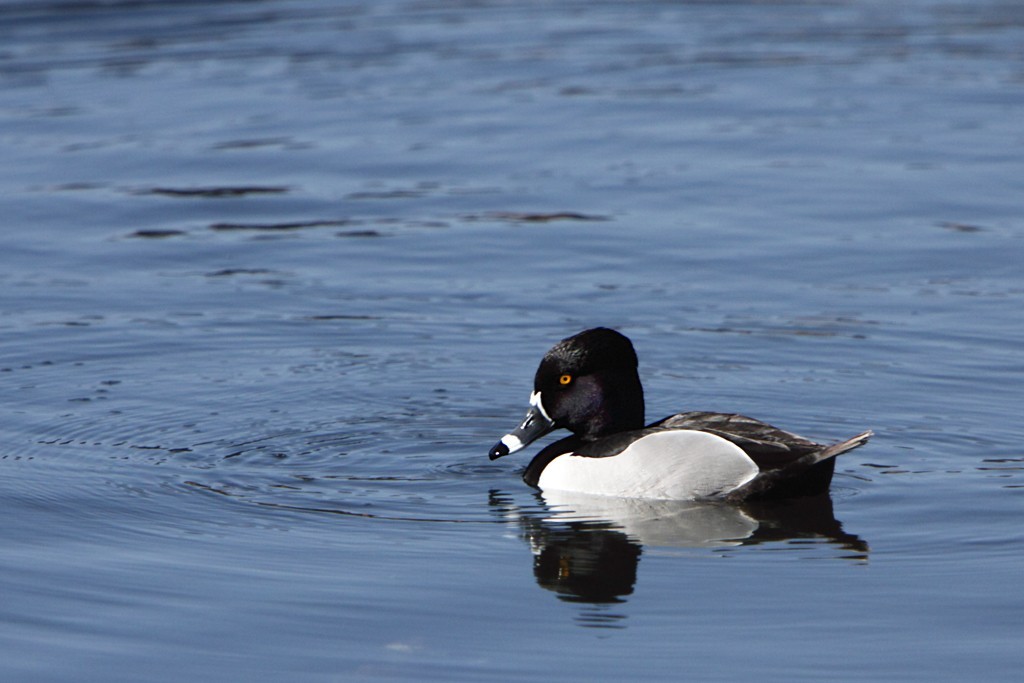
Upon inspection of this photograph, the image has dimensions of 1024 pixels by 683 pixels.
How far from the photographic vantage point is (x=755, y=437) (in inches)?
321

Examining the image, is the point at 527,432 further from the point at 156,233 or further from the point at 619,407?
the point at 156,233

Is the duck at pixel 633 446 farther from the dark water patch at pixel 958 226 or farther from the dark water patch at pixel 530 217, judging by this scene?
the dark water patch at pixel 958 226

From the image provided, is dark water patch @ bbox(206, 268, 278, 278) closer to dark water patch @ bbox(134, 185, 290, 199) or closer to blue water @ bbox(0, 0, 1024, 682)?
blue water @ bbox(0, 0, 1024, 682)

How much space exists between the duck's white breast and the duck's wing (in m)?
0.05

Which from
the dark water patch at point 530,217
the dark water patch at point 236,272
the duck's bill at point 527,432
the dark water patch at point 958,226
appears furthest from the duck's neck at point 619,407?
the dark water patch at point 958,226

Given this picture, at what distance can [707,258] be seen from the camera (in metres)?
13.2

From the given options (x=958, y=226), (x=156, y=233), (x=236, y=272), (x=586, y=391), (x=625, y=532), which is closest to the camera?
(x=625, y=532)

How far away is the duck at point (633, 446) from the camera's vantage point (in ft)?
26.4

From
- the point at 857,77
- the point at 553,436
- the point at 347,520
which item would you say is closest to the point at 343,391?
the point at 553,436

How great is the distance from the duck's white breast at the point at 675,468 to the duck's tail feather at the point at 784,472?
0.11 ft

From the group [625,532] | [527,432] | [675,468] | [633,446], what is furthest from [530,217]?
[625,532]

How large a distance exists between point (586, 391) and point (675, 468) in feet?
2.63

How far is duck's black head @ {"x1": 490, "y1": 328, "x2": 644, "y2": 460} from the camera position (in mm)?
8688

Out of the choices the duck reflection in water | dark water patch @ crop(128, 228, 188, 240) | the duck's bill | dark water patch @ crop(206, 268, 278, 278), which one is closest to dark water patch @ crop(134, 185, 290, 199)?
dark water patch @ crop(128, 228, 188, 240)
